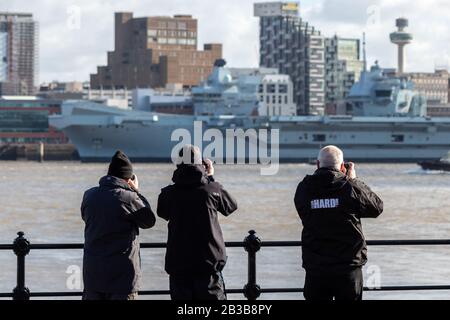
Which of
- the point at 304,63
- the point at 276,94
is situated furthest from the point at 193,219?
the point at 304,63

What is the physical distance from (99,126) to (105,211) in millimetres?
109000

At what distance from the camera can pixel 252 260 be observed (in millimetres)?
10781

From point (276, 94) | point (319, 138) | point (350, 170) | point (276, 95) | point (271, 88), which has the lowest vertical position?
point (319, 138)

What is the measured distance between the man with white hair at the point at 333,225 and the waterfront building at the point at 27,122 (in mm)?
152529

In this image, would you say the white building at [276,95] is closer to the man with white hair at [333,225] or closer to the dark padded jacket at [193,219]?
the dark padded jacket at [193,219]

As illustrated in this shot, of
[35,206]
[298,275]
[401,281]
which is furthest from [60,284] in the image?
[35,206]

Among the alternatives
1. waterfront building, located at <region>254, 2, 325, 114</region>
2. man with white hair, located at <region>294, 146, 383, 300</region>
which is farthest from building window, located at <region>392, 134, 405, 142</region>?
man with white hair, located at <region>294, 146, 383, 300</region>

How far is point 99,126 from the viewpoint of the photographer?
118 m

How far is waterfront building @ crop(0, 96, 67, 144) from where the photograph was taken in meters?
162

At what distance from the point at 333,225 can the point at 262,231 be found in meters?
24.2

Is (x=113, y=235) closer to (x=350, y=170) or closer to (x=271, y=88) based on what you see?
(x=350, y=170)

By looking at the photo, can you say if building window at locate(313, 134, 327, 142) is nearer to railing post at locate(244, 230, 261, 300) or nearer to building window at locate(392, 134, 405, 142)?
building window at locate(392, 134, 405, 142)

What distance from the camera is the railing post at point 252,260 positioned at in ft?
35.0

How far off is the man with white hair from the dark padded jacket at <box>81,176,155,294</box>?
43.5 inches
